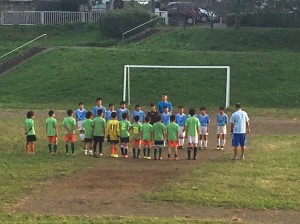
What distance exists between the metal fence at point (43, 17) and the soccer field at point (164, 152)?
10.5m

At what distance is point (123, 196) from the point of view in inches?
620

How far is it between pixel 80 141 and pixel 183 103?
461 inches

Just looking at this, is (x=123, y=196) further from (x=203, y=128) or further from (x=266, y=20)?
(x=266, y=20)

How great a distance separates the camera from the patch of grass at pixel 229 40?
44.0m

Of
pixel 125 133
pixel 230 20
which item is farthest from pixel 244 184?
pixel 230 20

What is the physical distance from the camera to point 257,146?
925 inches

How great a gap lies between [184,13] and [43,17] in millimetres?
11839

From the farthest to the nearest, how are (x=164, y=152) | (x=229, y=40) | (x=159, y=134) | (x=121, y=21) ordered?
1. (x=121, y=21)
2. (x=229, y=40)
3. (x=164, y=152)
4. (x=159, y=134)

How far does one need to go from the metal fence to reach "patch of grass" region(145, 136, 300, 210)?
36.3m

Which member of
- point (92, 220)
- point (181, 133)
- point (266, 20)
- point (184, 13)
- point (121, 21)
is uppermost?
point (184, 13)

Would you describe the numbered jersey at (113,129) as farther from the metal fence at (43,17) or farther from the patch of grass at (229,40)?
the metal fence at (43,17)

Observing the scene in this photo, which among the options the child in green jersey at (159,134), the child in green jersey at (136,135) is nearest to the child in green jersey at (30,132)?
the child in green jersey at (136,135)

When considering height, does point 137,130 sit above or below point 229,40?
below

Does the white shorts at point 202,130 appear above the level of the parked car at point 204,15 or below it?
below
